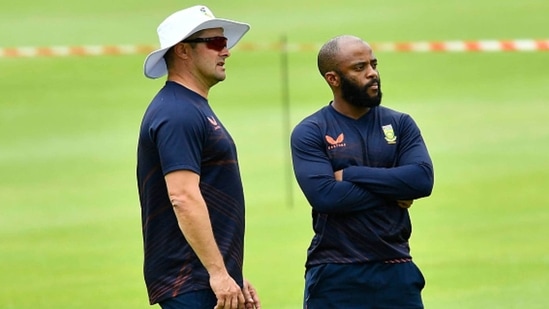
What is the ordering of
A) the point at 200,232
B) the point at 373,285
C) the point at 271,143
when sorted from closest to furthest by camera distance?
the point at 200,232 < the point at 373,285 < the point at 271,143

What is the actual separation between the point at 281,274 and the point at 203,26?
223 inches

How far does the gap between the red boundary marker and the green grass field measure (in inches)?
5.9

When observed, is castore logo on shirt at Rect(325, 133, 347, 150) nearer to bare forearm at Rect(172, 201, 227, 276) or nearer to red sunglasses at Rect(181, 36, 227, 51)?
red sunglasses at Rect(181, 36, 227, 51)

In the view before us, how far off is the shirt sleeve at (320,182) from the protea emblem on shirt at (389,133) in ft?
1.01

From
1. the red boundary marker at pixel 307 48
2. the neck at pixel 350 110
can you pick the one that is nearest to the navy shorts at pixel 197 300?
the neck at pixel 350 110

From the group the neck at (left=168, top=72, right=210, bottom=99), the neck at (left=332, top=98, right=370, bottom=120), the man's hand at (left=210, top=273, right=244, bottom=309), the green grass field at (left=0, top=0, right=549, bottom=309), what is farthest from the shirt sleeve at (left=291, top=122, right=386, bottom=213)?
the green grass field at (left=0, top=0, right=549, bottom=309)

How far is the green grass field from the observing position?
38.9 feet

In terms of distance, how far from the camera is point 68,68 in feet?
72.6

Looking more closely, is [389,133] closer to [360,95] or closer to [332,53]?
[360,95]

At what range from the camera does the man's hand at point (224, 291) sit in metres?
6.04

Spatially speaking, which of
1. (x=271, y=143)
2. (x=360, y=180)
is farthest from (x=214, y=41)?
(x=271, y=143)

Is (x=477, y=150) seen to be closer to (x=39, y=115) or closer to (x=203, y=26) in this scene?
(x=39, y=115)

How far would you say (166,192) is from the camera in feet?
20.3

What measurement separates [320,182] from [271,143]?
10988 mm
